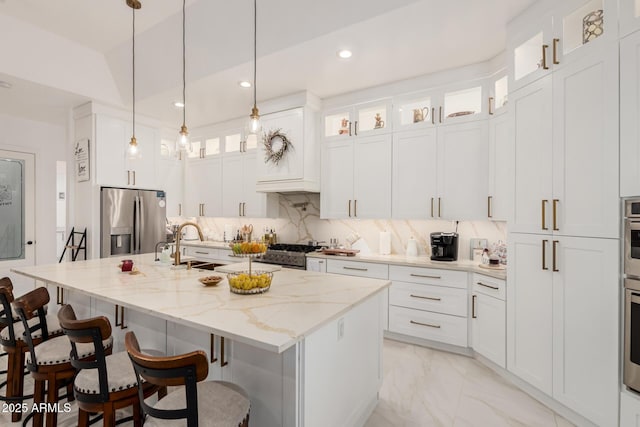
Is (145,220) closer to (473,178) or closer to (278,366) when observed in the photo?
(278,366)

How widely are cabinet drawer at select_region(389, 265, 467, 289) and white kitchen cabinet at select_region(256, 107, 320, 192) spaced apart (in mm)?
1538

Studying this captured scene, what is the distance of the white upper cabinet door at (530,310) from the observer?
2.26 metres

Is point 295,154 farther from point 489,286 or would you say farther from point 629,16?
point 629,16

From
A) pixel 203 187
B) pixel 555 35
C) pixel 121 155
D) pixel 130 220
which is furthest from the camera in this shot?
pixel 203 187

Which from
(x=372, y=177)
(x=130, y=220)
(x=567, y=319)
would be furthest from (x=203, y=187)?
(x=567, y=319)

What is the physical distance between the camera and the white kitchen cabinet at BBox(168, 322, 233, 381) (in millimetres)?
1730

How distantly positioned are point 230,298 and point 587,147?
2392 mm

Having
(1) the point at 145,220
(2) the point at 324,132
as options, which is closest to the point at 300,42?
(2) the point at 324,132

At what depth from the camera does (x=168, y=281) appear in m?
2.29

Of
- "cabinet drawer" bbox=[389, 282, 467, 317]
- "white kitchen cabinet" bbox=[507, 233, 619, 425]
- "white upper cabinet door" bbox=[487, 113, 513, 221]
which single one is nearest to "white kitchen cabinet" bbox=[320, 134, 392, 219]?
"cabinet drawer" bbox=[389, 282, 467, 317]

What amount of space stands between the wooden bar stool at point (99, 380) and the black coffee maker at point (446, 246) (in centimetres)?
277

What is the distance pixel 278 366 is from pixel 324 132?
3244 mm

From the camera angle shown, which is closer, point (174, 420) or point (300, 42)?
point (174, 420)

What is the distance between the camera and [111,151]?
14.5 feet
